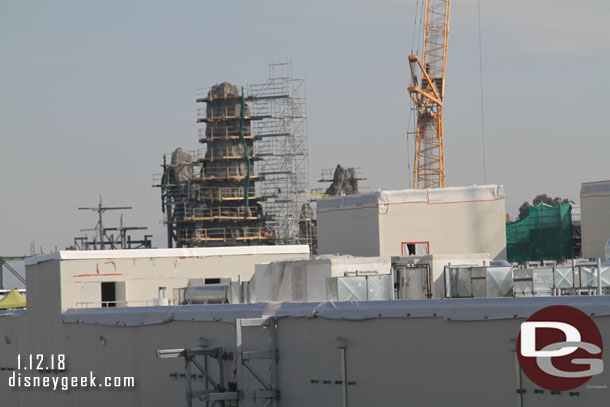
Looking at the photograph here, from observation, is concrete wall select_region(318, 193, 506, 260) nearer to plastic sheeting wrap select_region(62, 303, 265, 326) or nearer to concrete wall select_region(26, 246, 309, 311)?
concrete wall select_region(26, 246, 309, 311)

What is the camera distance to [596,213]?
75438mm

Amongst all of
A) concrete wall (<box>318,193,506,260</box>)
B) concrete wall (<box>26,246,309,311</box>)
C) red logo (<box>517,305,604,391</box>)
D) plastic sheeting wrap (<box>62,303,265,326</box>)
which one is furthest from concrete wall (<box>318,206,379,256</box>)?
red logo (<box>517,305,604,391</box>)

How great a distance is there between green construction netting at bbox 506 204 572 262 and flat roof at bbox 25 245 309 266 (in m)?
44.8

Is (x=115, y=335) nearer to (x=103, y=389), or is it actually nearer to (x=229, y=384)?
(x=103, y=389)

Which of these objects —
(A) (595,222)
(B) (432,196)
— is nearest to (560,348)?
(B) (432,196)

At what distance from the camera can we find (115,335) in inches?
1522

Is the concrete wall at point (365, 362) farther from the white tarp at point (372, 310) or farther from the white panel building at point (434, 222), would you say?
the white panel building at point (434, 222)

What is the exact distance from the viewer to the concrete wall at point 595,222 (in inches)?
2952

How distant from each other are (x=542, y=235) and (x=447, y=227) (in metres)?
16.2

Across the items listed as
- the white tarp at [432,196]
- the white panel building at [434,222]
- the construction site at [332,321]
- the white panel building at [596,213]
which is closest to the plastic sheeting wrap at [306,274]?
the construction site at [332,321]

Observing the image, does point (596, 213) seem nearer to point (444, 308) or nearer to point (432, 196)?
point (432, 196)

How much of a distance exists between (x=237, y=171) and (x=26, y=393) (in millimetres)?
61689

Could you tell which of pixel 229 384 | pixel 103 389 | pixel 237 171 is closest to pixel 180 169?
Answer: pixel 237 171

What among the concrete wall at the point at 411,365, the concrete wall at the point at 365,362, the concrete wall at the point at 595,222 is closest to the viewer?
the concrete wall at the point at 411,365
